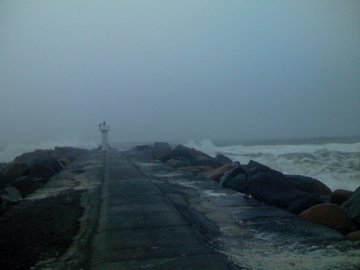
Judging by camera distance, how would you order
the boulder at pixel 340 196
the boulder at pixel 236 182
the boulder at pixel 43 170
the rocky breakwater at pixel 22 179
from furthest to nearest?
the boulder at pixel 43 170, the rocky breakwater at pixel 22 179, the boulder at pixel 236 182, the boulder at pixel 340 196

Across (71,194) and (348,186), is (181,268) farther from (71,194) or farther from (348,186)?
(348,186)

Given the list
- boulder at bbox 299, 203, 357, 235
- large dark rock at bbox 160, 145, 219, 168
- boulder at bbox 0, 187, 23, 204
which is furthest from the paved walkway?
large dark rock at bbox 160, 145, 219, 168

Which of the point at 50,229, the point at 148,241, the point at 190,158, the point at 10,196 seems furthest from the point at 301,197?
the point at 190,158

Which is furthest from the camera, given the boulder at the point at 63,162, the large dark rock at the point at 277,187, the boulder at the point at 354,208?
the boulder at the point at 63,162

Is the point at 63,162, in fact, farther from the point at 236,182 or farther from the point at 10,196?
the point at 236,182

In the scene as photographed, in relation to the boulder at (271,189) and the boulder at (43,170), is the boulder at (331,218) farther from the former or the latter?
the boulder at (43,170)

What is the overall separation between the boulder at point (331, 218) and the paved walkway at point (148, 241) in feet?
6.32

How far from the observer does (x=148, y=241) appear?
15.1 ft

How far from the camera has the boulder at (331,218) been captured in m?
5.67

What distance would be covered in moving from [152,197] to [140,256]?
3.75 m

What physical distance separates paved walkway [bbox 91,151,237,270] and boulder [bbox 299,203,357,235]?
6.32 feet

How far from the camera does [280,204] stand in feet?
25.2

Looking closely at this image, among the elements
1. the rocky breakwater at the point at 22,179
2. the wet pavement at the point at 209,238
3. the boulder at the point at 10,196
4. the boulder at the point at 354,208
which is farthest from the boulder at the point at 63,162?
the boulder at the point at 354,208

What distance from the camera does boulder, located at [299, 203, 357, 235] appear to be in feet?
18.6
